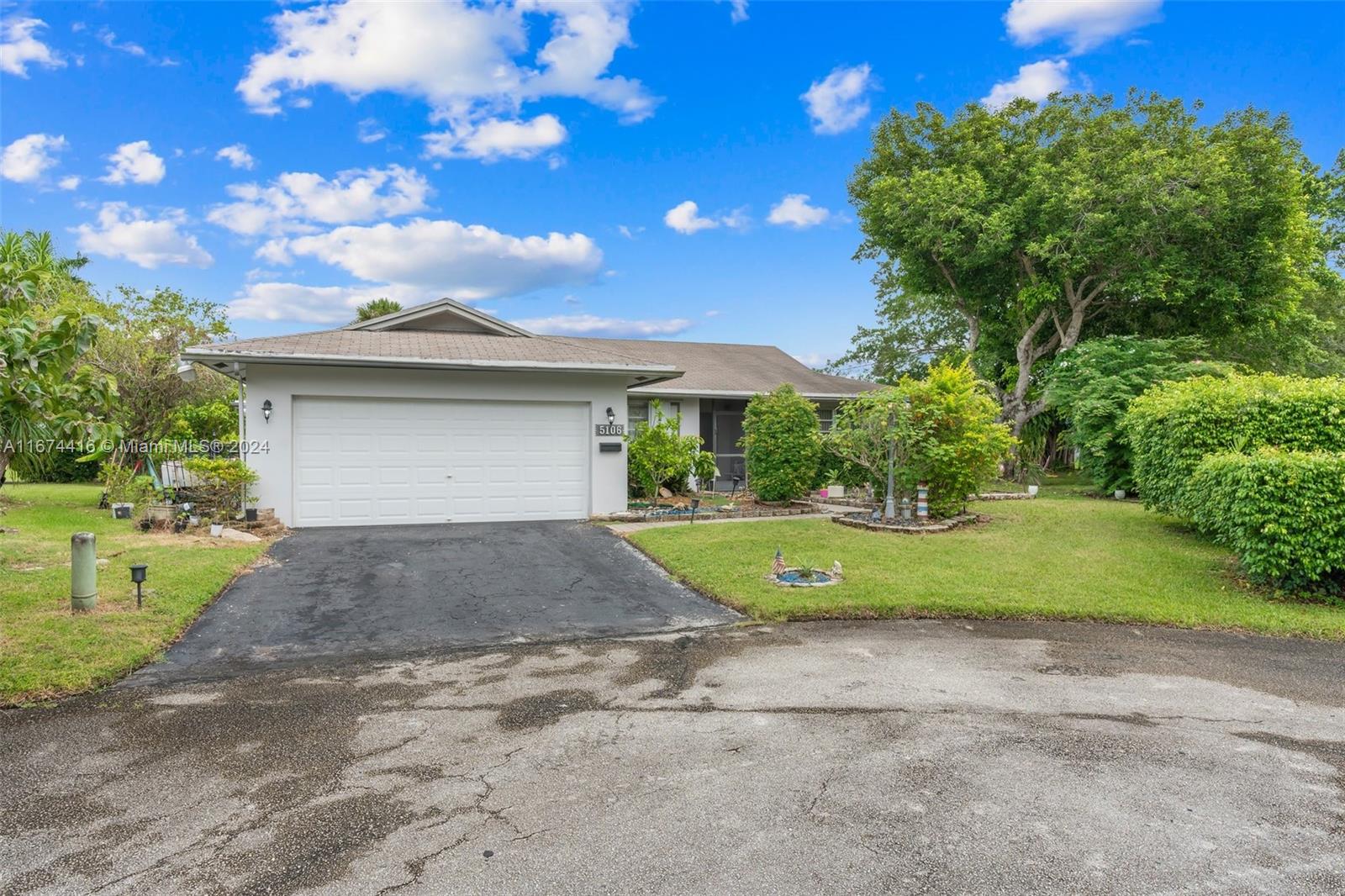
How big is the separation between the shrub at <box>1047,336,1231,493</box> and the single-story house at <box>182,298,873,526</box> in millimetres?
9224

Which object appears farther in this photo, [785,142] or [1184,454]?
[785,142]

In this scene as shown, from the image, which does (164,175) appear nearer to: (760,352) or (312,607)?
(312,607)

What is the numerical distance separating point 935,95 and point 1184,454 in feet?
49.7

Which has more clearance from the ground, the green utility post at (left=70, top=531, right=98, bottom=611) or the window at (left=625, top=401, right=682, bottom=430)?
the window at (left=625, top=401, right=682, bottom=430)

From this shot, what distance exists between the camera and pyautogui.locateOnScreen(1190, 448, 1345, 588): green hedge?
265 inches

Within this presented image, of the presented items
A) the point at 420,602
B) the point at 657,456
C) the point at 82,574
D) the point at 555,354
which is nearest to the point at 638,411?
the point at 657,456

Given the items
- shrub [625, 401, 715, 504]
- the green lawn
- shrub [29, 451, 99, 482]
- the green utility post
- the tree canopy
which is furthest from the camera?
the tree canopy

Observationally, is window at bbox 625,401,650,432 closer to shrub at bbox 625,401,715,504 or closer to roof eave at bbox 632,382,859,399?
roof eave at bbox 632,382,859,399

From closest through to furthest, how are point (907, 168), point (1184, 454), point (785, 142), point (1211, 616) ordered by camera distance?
point (1211, 616) → point (1184, 454) → point (785, 142) → point (907, 168)

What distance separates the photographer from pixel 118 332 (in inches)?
598

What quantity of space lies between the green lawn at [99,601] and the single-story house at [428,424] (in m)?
2.06

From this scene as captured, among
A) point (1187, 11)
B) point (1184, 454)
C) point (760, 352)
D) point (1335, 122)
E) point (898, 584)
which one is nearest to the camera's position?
point (898, 584)

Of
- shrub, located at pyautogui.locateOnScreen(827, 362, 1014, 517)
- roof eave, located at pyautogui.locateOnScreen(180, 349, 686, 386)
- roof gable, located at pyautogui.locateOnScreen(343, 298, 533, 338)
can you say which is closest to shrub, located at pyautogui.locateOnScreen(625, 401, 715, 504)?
roof eave, located at pyautogui.locateOnScreen(180, 349, 686, 386)

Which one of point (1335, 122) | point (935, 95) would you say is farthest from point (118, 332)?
point (1335, 122)
